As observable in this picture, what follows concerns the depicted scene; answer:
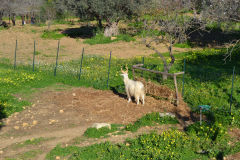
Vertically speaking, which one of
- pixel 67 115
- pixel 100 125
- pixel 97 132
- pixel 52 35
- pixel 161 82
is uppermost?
pixel 52 35

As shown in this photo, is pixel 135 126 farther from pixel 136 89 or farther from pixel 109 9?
pixel 109 9

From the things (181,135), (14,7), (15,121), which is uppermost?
(14,7)

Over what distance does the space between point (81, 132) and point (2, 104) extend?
157 inches

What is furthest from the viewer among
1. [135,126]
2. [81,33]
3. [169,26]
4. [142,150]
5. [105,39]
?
[81,33]

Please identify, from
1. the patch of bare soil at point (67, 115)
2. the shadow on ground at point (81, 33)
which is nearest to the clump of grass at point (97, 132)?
the patch of bare soil at point (67, 115)

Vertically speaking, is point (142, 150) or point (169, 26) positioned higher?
point (169, 26)

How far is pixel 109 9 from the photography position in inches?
1120

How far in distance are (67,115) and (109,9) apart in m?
19.1

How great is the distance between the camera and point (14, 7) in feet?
132

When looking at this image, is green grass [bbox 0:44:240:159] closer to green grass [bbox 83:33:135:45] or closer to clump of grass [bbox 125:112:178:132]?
clump of grass [bbox 125:112:178:132]

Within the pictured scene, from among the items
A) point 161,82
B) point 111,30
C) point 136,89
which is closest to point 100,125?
point 136,89

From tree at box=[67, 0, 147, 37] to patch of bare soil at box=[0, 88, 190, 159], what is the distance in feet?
52.4

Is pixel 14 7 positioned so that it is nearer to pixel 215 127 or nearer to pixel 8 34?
pixel 8 34

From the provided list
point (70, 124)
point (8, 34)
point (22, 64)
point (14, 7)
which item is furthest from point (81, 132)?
point (14, 7)
